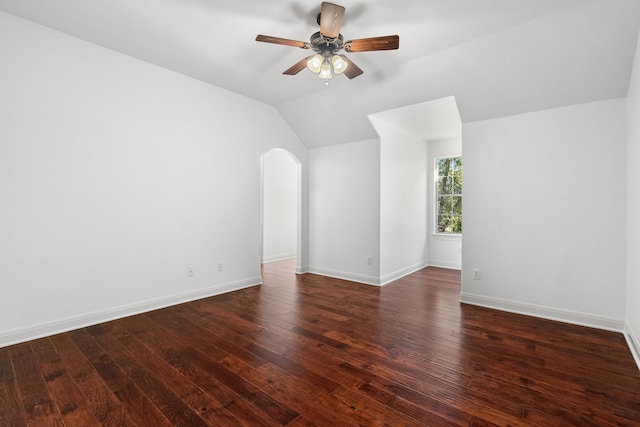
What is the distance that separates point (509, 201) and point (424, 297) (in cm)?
165

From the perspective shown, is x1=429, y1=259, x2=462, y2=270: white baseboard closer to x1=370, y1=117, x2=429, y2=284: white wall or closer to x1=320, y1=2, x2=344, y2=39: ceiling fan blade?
x1=370, y1=117, x2=429, y2=284: white wall

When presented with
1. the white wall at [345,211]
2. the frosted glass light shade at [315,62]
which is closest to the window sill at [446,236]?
the white wall at [345,211]

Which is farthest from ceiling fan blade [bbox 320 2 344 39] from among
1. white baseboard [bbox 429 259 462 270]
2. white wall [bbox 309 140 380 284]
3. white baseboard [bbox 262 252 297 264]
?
white baseboard [bbox 262 252 297 264]

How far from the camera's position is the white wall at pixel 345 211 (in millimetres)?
4895

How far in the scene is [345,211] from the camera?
526 cm

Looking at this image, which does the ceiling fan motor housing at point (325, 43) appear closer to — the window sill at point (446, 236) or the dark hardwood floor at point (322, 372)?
the dark hardwood floor at point (322, 372)

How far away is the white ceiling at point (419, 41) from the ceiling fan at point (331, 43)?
0.75 feet

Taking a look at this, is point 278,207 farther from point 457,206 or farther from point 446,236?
point 457,206

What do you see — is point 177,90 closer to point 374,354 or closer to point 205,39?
point 205,39

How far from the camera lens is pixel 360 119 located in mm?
4594

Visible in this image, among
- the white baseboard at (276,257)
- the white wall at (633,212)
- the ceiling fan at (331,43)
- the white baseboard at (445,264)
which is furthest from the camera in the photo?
the white baseboard at (276,257)

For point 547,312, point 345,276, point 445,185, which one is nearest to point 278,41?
point 345,276

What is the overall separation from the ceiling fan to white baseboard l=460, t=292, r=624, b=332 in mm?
3133

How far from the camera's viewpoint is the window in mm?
6410
